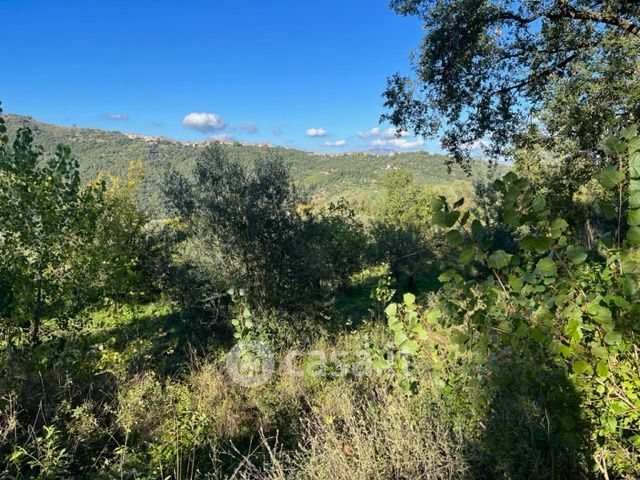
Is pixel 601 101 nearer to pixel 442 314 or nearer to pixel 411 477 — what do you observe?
pixel 442 314

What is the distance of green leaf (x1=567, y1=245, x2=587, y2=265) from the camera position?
1.68 m

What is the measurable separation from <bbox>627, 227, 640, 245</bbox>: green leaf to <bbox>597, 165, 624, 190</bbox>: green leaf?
0.19 meters

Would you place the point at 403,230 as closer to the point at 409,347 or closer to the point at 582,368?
the point at 409,347

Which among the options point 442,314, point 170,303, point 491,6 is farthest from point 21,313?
point 491,6

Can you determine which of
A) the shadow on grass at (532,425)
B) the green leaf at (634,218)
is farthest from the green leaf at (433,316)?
the green leaf at (634,218)

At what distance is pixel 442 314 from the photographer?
2.14m

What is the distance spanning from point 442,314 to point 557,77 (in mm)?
6793

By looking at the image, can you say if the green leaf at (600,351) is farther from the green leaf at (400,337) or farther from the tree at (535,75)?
the tree at (535,75)

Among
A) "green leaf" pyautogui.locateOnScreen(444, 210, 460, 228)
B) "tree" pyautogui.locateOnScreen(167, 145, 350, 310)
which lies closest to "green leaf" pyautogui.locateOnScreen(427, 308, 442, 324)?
"green leaf" pyautogui.locateOnScreen(444, 210, 460, 228)

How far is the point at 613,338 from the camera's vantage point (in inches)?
61.4

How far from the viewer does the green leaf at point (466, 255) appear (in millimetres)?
1837

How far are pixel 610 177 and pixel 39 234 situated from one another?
259 inches

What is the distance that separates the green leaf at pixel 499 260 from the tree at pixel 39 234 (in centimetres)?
583

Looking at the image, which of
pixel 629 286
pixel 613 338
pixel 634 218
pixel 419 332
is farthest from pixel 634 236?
pixel 419 332
